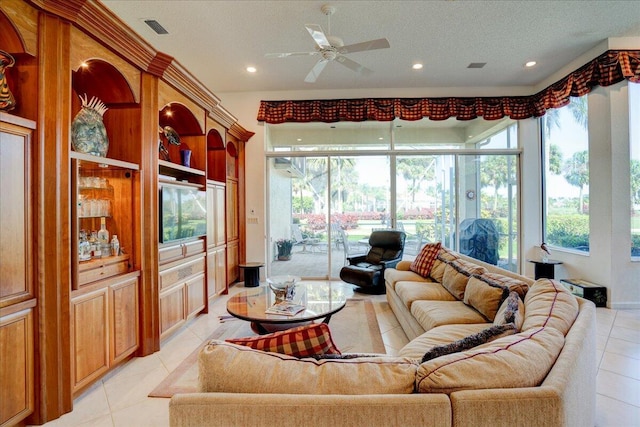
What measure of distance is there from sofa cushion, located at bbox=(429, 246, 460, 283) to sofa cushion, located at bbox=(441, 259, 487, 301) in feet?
0.62

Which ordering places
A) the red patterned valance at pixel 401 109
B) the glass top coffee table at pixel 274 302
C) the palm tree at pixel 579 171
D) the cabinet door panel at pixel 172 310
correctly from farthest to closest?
the red patterned valance at pixel 401 109 < the palm tree at pixel 579 171 < the cabinet door panel at pixel 172 310 < the glass top coffee table at pixel 274 302

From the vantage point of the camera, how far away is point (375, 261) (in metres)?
5.12

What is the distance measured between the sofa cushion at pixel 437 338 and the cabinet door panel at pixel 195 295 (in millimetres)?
2416

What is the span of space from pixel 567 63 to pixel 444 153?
2.01 meters

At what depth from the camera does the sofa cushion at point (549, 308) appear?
146 cm

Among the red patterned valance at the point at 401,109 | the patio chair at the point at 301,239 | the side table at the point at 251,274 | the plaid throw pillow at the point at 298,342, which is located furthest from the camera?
the patio chair at the point at 301,239

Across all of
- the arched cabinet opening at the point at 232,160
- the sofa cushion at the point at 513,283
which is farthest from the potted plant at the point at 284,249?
the sofa cushion at the point at 513,283

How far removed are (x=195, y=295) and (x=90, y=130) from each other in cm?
203

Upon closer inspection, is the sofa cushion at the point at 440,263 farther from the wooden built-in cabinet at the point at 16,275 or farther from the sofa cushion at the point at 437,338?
the wooden built-in cabinet at the point at 16,275

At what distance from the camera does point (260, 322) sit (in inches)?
99.6

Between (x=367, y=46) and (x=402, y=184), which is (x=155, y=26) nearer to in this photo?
(x=367, y=46)

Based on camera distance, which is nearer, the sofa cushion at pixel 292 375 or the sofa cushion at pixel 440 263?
the sofa cushion at pixel 292 375

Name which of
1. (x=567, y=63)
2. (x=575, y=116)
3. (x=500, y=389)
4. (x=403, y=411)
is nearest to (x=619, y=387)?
(x=500, y=389)

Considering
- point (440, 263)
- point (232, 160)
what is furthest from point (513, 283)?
point (232, 160)
